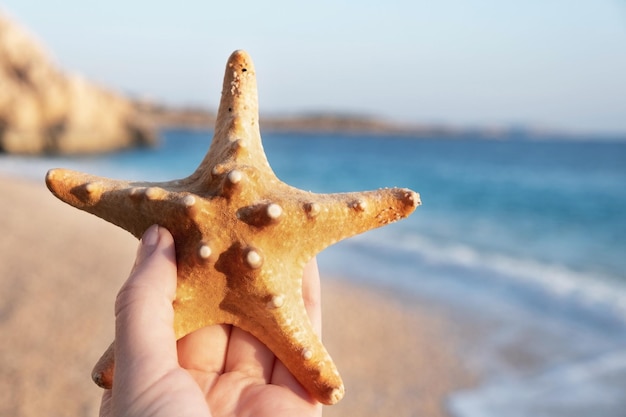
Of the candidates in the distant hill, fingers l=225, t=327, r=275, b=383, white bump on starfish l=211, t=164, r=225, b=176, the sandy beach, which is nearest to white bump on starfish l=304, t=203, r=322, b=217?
white bump on starfish l=211, t=164, r=225, b=176

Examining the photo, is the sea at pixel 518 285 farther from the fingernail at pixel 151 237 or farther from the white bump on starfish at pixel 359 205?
the fingernail at pixel 151 237

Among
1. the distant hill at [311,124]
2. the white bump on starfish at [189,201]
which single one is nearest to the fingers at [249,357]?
the white bump on starfish at [189,201]

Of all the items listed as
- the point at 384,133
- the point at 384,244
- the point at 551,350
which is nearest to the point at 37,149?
the point at 384,244

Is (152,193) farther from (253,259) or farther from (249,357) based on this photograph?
(249,357)

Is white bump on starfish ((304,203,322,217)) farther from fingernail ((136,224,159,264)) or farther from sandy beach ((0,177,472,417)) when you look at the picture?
sandy beach ((0,177,472,417))

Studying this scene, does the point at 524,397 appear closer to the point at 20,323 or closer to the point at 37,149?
the point at 20,323

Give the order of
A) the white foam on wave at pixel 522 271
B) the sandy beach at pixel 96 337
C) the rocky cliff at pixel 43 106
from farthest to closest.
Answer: the rocky cliff at pixel 43 106 → the white foam on wave at pixel 522 271 → the sandy beach at pixel 96 337

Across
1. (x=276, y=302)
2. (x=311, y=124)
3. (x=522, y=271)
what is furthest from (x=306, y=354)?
(x=311, y=124)
